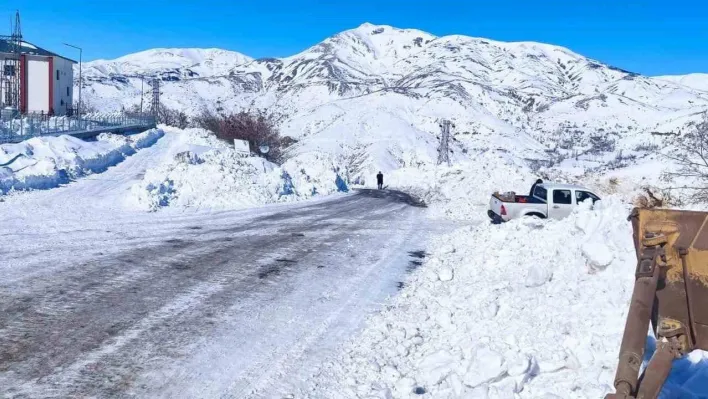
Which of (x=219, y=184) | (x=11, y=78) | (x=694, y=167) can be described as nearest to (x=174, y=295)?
(x=219, y=184)

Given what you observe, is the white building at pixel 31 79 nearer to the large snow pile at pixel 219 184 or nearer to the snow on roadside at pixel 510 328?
the large snow pile at pixel 219 184

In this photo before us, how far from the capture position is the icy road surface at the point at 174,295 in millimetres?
6578

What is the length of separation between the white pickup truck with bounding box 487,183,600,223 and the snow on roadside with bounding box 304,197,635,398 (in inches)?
272

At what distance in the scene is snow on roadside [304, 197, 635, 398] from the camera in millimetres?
6008

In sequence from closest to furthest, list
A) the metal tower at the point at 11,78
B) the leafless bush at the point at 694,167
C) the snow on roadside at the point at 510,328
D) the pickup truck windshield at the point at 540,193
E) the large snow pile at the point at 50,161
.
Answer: the snow on roadside at the point at 510,328 < the leafless bush at the point at 694,167 < the pickup truck windshield at the point at 540,193 < the large snow pile at the point at 50,161 < the metal tower at the point at 11,78

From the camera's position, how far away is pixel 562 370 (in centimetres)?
609

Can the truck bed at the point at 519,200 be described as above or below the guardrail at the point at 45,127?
below

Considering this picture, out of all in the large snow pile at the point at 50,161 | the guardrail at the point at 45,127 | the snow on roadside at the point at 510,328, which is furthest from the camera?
the guardrail at the point at 45,127

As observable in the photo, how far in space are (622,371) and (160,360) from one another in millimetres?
5056

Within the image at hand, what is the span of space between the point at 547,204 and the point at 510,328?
1231 centimetres

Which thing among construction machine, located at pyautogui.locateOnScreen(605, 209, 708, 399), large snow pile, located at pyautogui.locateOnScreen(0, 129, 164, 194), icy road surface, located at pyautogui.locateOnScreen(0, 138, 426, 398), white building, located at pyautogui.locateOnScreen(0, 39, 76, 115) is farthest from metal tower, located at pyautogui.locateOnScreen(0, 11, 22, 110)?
construction machine, located at pyautogui.locateOnScreen(605, 209, 708, 399)

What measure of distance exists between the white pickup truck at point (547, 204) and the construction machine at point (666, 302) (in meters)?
14.6

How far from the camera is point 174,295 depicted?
31.7ft

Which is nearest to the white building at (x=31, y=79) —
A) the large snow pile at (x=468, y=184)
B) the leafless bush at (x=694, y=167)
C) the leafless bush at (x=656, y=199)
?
the large snow pile at (x=468, y=184)
